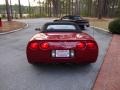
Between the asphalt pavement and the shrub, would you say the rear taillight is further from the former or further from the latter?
the shrub

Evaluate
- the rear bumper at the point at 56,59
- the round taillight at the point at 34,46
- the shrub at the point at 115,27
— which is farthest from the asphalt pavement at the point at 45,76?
the shrub at the point at 115,27

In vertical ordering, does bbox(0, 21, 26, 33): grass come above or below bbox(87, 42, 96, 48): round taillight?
below

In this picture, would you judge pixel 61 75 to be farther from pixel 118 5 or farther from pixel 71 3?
pixel 71 3

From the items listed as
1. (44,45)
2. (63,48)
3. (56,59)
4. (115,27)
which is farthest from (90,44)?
(115,27)

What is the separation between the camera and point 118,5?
2163 inches

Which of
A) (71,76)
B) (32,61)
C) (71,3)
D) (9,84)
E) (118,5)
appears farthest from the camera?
(71,3)

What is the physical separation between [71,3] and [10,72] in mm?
61488

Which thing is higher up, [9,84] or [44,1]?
[44,1]

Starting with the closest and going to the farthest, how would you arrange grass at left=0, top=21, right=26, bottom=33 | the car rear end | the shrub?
1. the car rear end
2. the shrub
3. grass at left=0, top=21, right=26, bottom=33

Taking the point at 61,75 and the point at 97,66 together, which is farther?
the point at 97,66

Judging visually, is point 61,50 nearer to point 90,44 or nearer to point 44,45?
point 44,45

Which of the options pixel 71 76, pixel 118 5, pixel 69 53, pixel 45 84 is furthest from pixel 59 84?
pixel 118 5

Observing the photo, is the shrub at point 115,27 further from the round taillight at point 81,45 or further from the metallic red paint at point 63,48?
the round taillight at point 81,45

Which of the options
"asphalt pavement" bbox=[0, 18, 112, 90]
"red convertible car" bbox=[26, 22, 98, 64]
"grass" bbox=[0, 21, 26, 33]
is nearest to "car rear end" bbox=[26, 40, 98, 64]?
"red convertible car" bbox=[26, 22, 98, 64]
